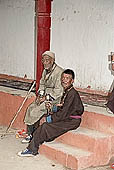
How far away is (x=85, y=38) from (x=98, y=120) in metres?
2.04

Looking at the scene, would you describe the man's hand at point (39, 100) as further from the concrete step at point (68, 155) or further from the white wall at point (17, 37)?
the white wall at point (17, 37)

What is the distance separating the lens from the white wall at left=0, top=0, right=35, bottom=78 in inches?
413

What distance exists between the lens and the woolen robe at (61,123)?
25.1 feet

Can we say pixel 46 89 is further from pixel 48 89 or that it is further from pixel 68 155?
pixel 68 155

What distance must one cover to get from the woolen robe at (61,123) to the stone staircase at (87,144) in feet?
0.49

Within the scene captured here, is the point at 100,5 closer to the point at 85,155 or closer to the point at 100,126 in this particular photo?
the point at 100,126

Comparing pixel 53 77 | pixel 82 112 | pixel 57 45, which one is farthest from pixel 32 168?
pixel 57 45

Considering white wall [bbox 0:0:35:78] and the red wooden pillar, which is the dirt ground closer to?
the red wooden pillar

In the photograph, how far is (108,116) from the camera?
25.6 feet

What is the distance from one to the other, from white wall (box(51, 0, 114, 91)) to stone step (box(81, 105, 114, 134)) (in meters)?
0.86

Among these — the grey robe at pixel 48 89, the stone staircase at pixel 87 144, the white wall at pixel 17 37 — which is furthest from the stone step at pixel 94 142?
the white wall at pixel 17 37

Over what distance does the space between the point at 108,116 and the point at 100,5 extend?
239cm

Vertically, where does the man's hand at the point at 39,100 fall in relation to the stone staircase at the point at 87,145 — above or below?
above

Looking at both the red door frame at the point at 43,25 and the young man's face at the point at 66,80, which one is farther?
the red door frame at the point at 43,25
